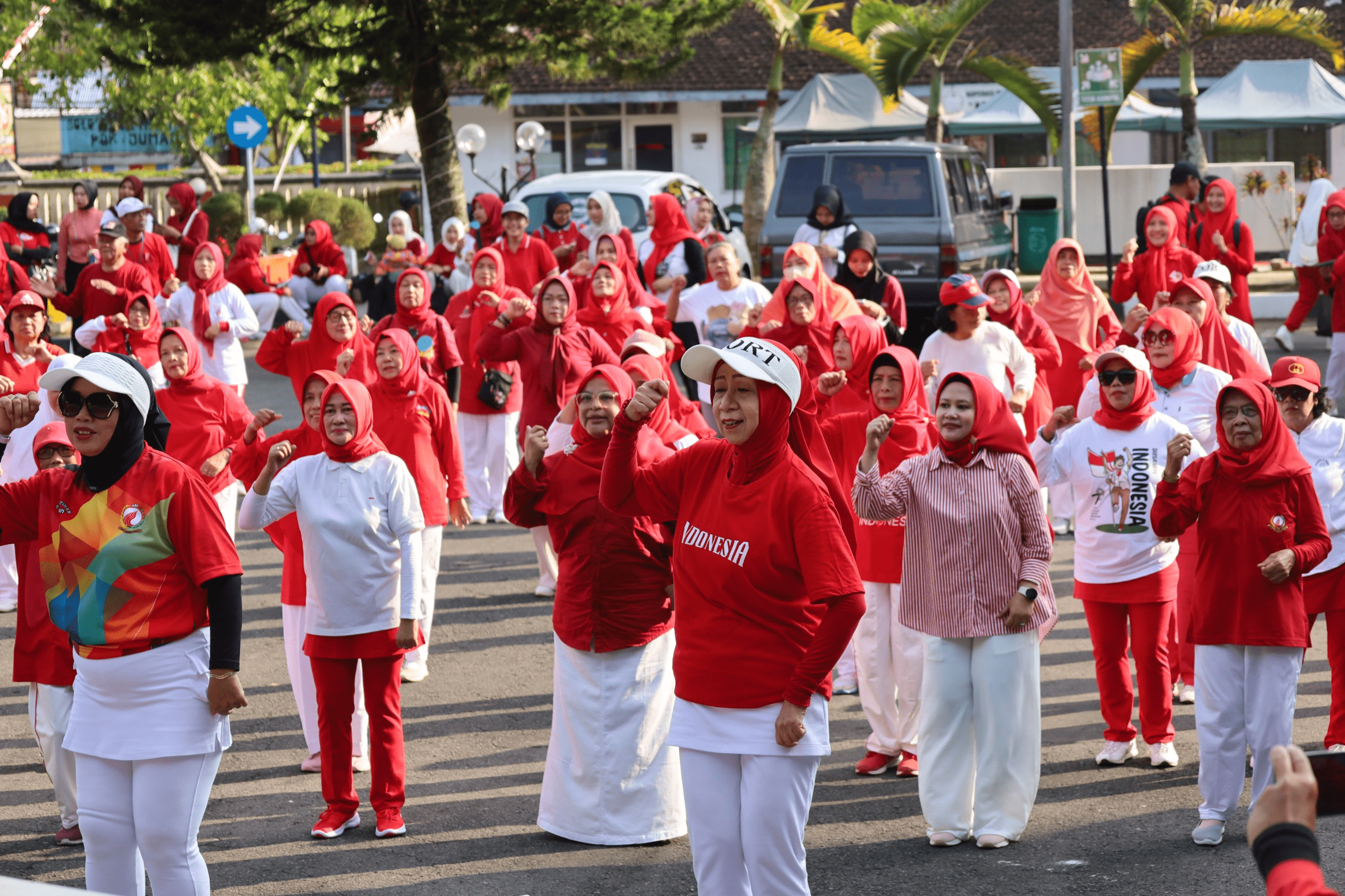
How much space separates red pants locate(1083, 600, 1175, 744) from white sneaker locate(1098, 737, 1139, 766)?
2 cm

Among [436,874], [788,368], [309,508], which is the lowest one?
[436,874]

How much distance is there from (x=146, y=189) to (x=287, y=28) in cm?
1248

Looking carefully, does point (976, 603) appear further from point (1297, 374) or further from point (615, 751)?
point (1297, 374)

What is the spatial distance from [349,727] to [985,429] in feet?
8.65

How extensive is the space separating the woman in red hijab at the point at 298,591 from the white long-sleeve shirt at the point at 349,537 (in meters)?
0.55

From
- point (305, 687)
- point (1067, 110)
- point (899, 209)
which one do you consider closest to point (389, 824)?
point (305, 687)

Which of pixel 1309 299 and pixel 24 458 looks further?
pixel 1309 299

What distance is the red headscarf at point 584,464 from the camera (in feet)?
19.2

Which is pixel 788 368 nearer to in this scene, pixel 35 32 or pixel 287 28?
pixel 287 28

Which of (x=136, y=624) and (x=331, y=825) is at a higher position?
(x=136, y=624)

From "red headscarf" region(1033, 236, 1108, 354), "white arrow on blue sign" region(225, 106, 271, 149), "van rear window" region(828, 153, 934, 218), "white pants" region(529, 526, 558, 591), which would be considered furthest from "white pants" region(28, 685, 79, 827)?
"white arrow on blue sign" region(225, 106, 271, 149)

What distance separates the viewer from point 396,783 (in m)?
6.15

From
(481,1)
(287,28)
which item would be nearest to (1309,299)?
(481,1)

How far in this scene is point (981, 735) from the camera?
5.92 meters
